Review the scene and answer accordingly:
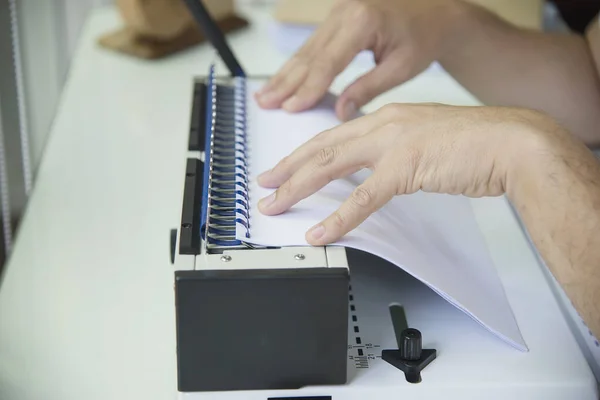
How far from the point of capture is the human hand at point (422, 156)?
74 centimetres

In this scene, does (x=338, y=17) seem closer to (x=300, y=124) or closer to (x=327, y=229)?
(x=300, y=124)

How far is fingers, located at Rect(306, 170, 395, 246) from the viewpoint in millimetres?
713

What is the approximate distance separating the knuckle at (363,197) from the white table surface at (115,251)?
8.2 inches

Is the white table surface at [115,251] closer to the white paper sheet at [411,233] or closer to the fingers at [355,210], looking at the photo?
the white paper sheet at [411,233]

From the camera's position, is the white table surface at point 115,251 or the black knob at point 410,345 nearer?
the black knob at point 410,345

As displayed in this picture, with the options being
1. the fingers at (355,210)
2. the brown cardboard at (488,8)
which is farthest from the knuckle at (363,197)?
the brown cardboard at (488,8)

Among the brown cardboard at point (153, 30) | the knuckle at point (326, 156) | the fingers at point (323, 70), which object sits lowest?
the brown cardboard at point (153, 30)

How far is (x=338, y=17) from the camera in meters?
1.06

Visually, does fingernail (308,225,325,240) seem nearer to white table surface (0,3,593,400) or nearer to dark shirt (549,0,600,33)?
white table surface (0,3,593,400)

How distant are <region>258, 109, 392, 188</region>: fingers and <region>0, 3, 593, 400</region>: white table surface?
0.68 ft

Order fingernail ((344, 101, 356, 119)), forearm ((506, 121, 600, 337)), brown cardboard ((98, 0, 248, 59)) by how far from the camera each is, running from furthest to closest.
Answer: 1. brown cardboard ((98, 0, 248, 59))
2. fingernail ((344, 101, 356, 119))
3. forearm ((506, 121, 600, 337))

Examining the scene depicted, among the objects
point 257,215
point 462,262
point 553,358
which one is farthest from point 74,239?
point 553,358

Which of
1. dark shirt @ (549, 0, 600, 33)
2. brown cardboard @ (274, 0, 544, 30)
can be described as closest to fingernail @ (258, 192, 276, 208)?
brown cardboard @ (274, 0, 544, 30)

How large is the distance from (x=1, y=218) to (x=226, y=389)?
20.9 inches
